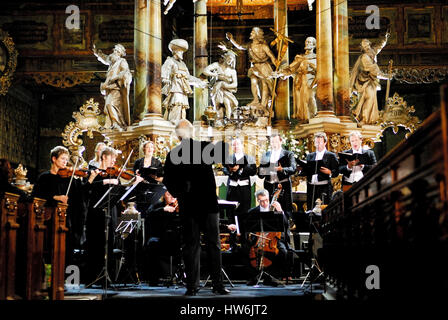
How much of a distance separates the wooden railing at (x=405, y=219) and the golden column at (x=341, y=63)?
7.15 m

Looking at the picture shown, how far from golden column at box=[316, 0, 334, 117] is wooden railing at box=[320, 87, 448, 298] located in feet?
21.9

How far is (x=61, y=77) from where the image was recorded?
55.1 feet

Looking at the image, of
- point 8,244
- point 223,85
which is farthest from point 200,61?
point 8,244

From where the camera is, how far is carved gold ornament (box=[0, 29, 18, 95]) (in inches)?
644

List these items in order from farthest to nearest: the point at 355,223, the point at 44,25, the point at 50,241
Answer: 1. the point at 44,25
2. the point at 50,241
3. the point at 355,223

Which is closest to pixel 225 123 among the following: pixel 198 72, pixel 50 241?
pixel 198 72

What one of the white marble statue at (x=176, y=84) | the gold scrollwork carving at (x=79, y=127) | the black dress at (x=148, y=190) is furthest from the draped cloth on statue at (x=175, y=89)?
the black dress at (x=148, y=190)

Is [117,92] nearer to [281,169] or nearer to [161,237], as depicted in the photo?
[281,169]

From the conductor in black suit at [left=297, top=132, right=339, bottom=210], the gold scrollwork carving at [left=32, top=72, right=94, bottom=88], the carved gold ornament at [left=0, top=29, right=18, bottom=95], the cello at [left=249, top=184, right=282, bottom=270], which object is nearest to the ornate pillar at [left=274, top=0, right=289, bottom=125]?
the conductor in black suit at [left=297, top=132, right=339, bottom=210]

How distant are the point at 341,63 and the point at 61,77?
8.11 metres

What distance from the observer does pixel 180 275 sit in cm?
817

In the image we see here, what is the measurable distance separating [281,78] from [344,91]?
1.49 metres

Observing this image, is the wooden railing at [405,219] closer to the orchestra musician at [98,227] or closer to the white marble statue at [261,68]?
the orchestra musician at [98,227]
